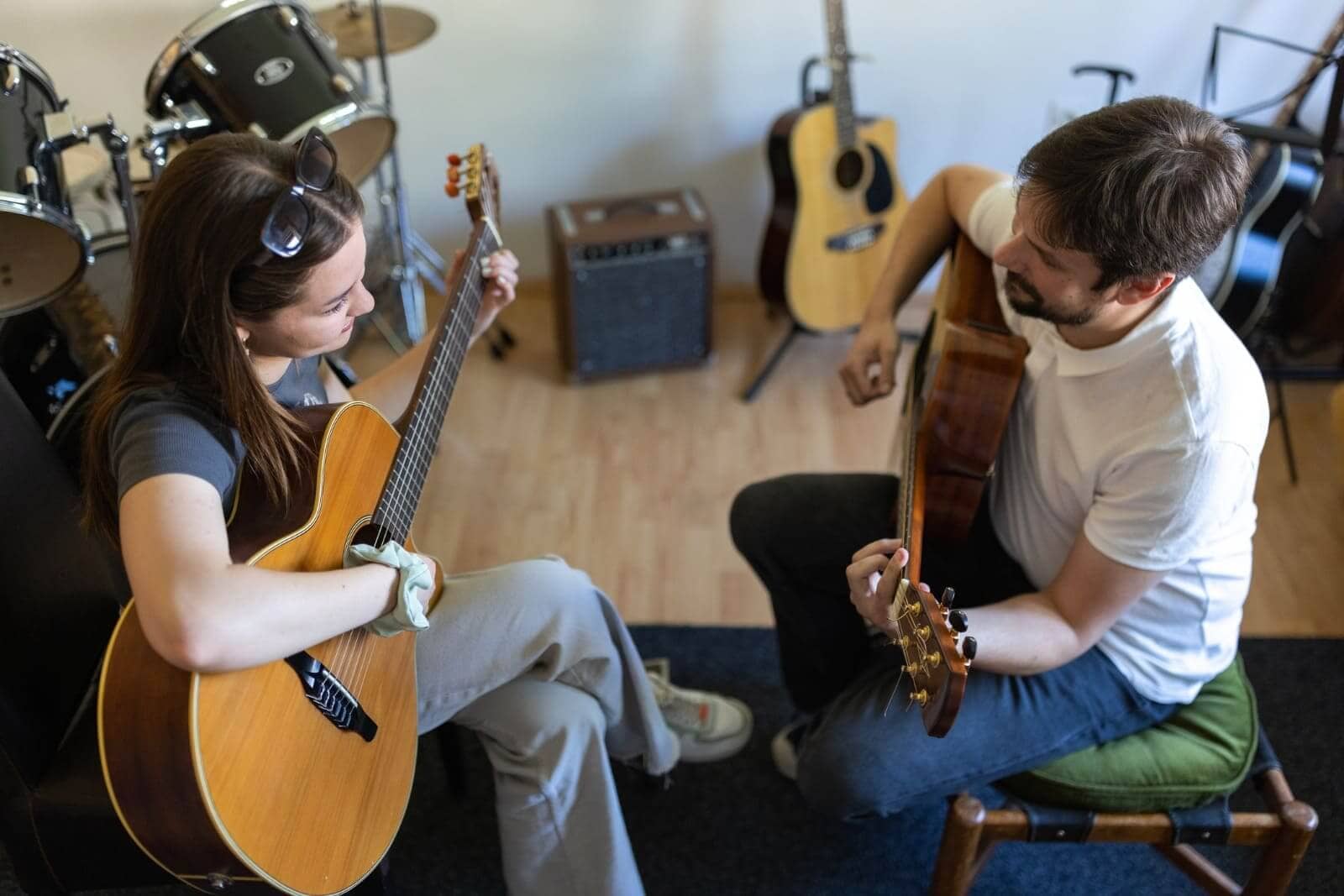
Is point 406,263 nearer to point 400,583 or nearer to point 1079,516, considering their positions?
point 400,583

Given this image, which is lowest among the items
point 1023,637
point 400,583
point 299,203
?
point 1023,637

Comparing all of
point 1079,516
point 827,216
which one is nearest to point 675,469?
point 827,216

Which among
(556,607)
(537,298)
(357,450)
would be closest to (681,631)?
(556,607)

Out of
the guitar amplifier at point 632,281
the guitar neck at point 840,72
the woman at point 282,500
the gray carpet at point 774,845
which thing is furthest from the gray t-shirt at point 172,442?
the guitar neck at point 840,72

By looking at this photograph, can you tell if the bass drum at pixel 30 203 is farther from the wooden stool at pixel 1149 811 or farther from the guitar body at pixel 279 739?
the wooden stool at pixel 1149 811

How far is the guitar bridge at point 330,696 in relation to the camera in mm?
1045

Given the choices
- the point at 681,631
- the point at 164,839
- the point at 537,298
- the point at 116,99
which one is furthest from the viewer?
the point at 537,298

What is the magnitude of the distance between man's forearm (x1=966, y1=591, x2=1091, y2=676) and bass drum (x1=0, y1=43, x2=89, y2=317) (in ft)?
4.28

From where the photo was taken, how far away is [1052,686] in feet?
4.33

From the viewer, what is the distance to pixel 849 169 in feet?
8.13

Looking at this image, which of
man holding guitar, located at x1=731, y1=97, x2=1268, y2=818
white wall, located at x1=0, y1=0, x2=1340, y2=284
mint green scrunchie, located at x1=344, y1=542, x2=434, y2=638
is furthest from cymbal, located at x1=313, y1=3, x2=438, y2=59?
mint green scrunchie, located at x1=344, y1=542, x2=434, y2=638

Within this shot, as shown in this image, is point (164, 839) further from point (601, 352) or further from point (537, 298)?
point (537, 298)

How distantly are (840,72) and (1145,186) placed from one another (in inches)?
55.1

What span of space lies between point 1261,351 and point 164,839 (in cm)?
241
